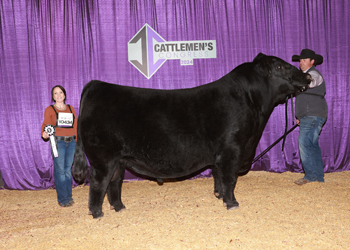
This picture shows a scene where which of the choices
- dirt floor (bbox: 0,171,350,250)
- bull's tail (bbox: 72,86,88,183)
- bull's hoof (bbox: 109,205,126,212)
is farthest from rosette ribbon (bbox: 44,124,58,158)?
bull's hoof (bbox: 109,205,126,212)

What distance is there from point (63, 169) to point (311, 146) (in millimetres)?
3626

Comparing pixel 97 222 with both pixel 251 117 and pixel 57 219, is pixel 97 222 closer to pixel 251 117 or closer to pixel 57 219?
pixel 57 219

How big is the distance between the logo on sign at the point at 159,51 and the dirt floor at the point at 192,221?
216 cm

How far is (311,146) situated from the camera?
465 cm

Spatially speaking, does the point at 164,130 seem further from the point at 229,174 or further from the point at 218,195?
the point at 218,195

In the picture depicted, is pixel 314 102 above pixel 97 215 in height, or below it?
above

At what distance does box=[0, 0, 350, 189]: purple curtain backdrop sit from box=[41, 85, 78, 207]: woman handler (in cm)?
120

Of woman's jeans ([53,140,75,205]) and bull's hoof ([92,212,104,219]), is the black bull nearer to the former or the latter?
bull's hoof ([92,212,104,219])

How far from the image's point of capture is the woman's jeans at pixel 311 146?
15.1ft

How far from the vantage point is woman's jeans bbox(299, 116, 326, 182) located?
4594 millimetres

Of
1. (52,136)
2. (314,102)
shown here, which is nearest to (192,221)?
(52,136)

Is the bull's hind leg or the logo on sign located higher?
the logo on sign

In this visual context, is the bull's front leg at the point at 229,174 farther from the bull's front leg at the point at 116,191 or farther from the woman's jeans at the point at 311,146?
the woman's jeans at the point at 311,146

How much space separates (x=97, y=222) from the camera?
325cm
